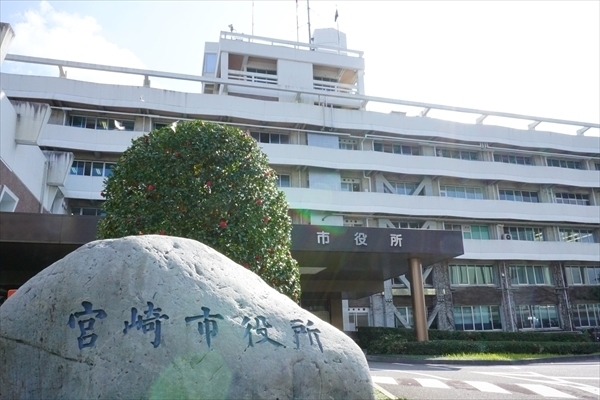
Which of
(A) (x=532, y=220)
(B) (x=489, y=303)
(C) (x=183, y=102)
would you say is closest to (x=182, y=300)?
(C) (x=183, y=102)

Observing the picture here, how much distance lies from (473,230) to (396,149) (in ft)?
23.6

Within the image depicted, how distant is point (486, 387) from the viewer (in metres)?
9.97

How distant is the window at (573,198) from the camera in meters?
36.8

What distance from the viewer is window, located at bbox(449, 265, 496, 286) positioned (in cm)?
3220

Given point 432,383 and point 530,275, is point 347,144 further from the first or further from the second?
point 432,383

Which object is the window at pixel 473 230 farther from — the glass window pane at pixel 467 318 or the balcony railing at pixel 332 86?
the balcony railing at pixel 332 86

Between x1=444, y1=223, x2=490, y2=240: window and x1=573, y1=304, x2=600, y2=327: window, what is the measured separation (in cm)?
746

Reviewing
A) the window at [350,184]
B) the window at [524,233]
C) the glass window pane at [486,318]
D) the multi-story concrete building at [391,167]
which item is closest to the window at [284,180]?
the multi-story concrete building at [391,167]

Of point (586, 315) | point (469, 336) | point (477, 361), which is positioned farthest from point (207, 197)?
point (586, 315)

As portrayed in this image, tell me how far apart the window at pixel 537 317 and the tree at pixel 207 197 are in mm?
Result: 28717

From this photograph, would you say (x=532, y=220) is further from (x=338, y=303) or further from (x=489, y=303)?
(x=338, y=303)

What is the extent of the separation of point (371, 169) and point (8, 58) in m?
20.7

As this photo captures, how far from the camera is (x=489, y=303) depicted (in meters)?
32.2

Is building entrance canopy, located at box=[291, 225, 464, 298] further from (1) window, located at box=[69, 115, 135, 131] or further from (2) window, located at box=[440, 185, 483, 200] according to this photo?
(1) window, located at box=[69, 115, 135, 131]
